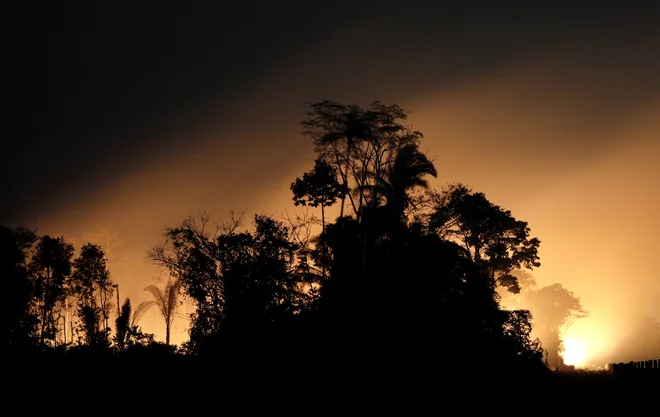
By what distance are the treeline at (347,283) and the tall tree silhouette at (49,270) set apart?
134 mm

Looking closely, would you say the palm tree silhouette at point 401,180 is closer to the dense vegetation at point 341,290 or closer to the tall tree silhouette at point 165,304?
the dense vegetation at point 341,290

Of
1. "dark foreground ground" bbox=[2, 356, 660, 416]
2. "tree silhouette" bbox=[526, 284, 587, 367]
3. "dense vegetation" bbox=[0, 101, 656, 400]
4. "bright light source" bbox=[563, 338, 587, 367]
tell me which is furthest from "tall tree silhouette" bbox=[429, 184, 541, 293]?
"bright light source" bbox=[563, 338, 587, 367]

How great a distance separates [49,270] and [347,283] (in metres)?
36.9

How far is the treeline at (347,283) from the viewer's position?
19406 mm

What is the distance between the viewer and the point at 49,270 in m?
48.7

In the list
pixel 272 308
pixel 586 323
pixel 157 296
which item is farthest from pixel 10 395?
pixel 586 323

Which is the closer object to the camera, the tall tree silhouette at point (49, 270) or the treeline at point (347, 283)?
the treeline at point (347, 283)

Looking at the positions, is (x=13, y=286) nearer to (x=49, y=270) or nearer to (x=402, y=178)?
(x=49, y=270)

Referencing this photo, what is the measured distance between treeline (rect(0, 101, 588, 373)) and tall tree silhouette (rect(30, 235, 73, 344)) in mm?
134

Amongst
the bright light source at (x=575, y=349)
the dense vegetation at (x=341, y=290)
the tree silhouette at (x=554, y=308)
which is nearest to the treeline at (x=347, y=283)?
the dense vegetation at (x=341, y=290)

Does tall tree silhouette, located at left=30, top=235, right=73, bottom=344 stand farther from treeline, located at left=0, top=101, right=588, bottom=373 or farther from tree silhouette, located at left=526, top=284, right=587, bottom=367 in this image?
tree silhouette, located at left=526, top=284, right=587, bottom=367

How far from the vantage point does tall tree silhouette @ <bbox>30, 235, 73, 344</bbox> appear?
47.4 meters

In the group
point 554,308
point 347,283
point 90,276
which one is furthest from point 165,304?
point 554,308

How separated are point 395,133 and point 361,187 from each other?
15.1 ft
